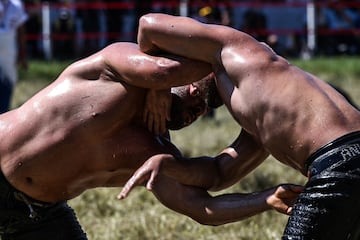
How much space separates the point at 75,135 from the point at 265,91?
65cm

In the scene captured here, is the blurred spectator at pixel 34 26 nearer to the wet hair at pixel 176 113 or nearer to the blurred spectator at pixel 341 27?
the blurred spectator at pixel 341 27

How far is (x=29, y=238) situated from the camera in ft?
10.4

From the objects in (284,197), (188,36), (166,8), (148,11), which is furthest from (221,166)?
(166,8)

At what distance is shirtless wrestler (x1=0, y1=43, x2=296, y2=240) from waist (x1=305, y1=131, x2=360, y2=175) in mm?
296

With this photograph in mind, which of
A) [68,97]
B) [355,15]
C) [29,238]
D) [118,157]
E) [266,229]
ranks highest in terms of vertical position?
[68,97]

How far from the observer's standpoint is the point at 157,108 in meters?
2.98

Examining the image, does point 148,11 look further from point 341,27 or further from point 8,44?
point 8,44

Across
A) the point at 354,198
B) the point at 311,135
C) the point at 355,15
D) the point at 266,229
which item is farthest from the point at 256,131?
the point at 355,15

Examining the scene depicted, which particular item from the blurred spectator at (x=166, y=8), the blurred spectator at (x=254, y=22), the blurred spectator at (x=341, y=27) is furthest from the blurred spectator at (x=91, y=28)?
the blurred spectator at (x=341, y=27)

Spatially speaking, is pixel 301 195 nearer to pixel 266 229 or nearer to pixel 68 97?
pixel 68 97

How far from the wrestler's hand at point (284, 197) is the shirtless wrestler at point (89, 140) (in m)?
0.10

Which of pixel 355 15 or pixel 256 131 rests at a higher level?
pixel 256 131

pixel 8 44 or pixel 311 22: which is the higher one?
pixel 8 44

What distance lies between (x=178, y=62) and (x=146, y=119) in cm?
28
